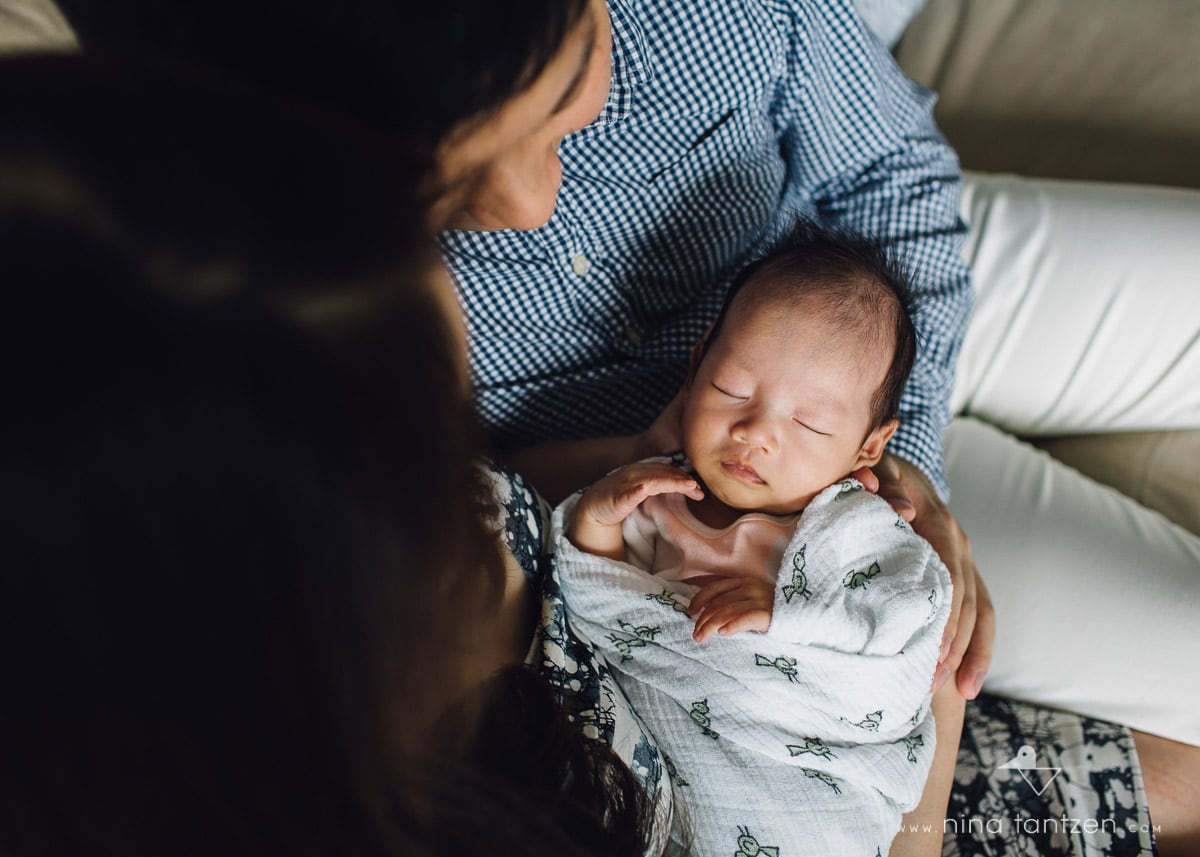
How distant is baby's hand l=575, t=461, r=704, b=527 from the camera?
0.81 meters

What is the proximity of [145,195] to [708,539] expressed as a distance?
2.21ft

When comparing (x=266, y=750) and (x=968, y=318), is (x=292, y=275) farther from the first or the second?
(x=968, y=318)

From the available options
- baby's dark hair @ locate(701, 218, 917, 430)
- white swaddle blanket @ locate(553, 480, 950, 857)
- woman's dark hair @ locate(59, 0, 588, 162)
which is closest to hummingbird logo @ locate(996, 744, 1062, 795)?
white swaddle blanket @ locate(553, 480, 950, 857)

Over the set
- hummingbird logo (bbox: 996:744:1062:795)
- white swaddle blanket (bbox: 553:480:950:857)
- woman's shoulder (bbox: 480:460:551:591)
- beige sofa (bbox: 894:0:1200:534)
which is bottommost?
hummingbird logo (bbox: 996:744:1062:795)

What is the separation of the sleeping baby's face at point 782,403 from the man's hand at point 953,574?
0.10 metres

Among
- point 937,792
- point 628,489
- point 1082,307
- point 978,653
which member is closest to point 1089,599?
point 978,653

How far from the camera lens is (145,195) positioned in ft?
1.20

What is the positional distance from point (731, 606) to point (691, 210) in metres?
0.51

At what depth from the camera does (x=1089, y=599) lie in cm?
103

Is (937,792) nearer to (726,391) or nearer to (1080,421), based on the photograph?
(726,391)

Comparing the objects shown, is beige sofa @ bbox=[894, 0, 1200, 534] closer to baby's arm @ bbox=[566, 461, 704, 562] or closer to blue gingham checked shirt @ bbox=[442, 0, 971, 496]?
blue gingham checked shirt @ bbox=[442, 0, 971, 496]

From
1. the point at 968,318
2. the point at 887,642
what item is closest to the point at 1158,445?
the point at 968,318

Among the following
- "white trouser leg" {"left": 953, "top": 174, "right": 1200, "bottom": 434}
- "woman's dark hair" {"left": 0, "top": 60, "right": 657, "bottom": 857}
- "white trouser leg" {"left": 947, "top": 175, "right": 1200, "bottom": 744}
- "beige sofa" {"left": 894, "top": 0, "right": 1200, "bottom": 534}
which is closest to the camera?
"woman's dark hair" {"left": 0, "top": 60, "right": 657, "bottom": 857}

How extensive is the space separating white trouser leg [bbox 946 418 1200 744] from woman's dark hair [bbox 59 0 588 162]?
93 cm
